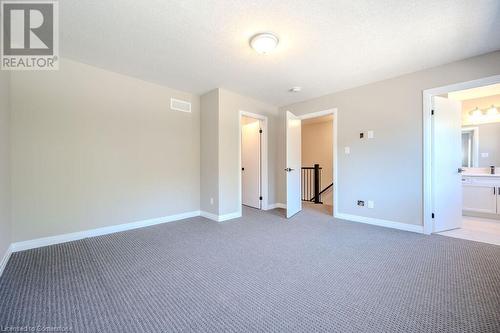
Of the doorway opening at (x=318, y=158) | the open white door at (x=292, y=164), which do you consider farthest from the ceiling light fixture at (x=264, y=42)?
the doorway opening at (x=318, y=158)

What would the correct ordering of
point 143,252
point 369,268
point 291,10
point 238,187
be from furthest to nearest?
point 238,187, point 143,252, point 369,268, point 291,10

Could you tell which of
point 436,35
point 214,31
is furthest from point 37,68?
point 436,35

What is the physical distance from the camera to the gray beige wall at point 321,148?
6709mm

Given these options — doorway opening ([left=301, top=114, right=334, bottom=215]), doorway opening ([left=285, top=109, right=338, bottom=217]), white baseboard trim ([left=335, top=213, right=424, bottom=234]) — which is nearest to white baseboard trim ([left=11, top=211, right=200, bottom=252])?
doorway opening ([left=285, top=109, right=338, bottom=217])

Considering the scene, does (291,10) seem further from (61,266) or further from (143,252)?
(61,266)

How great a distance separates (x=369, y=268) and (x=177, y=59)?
338 cm

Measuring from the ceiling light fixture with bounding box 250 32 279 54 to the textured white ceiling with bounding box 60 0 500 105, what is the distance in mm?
69

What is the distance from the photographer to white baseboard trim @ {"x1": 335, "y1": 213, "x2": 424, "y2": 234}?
10.5ft

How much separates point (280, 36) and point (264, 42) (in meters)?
0.19

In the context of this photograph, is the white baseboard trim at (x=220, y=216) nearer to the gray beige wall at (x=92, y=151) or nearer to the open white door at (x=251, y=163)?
the gray beige wall at (x=92, y=151)

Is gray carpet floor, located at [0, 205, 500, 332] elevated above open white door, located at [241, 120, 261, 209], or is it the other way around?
open white door, located at [241, 120, 261, 209]

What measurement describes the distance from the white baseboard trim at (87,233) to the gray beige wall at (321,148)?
4.72 meters

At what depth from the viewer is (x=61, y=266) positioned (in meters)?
2.12

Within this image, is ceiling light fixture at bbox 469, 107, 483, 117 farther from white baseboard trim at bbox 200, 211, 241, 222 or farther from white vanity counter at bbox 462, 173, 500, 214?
white baseboard trim at bbox 200, 211, 241, 222
